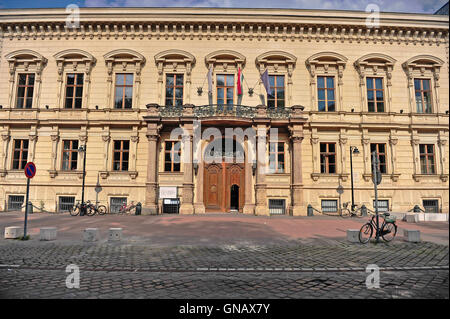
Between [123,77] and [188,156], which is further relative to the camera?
[123,77]

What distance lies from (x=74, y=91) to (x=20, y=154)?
21.0 ft

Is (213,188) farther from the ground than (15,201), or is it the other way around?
(213,188)

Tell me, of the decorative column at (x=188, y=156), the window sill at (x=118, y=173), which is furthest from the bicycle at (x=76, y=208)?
the decorative column at (x=188, y=156)

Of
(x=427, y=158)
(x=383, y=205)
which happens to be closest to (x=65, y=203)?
(x=383, y=205)

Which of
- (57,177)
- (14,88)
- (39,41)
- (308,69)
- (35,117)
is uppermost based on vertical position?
(39,41)

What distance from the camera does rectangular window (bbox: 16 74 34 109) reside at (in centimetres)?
2078

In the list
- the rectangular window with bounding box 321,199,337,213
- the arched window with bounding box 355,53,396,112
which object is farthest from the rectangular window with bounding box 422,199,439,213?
the arched window with bounding box 355,53,396,112

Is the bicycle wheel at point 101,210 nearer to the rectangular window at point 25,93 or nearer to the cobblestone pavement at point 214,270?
the cobblestone pavement at point 214,270

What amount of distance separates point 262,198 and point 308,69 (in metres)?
11.2

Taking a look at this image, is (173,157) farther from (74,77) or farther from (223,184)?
(74,77)

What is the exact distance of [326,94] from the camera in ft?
68.7

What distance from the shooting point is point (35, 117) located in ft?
66.7

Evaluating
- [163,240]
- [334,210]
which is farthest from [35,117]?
[334,210]

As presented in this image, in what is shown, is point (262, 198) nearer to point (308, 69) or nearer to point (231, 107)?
point (231, 107)
